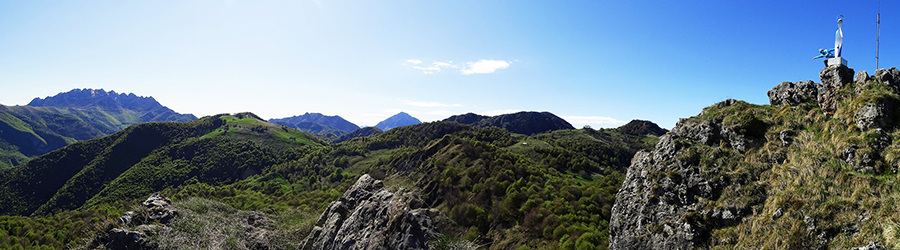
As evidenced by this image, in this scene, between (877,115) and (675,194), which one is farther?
(675,194)

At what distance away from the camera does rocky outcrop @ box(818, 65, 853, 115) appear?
2117cm

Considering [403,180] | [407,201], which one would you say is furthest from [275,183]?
[407,201]

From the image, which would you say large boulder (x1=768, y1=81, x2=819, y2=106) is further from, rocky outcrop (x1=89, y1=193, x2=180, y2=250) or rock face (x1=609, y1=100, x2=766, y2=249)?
rocky outcrop (x1=89, y1=193, x2=180, y2=250)

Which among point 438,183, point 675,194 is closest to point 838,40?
point 675,194

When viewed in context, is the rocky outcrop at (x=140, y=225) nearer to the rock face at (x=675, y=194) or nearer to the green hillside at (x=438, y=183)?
the green hillside at (x=438, y=183)

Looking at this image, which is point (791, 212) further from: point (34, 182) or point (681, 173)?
point (34, 182)

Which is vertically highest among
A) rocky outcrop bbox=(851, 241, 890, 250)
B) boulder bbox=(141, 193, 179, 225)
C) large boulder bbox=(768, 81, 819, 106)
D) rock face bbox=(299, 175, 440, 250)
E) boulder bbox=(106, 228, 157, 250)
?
large boulder bbox=(768, 81, 819, 106)

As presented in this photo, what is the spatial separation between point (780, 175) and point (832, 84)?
8133 millimetres

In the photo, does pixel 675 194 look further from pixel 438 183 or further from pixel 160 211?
pixel 160 211

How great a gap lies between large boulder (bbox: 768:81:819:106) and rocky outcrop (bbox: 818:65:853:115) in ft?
2.06

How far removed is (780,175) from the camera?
19656 millimetres

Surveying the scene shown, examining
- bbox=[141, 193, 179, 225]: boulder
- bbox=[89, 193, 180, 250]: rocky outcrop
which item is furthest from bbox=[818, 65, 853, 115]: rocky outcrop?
bbox=[141, 193, 179, 225]: boulder

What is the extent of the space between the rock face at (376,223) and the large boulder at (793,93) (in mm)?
34314

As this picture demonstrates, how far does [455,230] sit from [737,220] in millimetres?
29006
